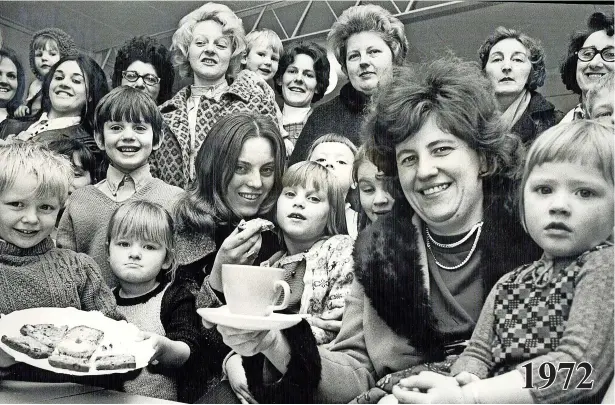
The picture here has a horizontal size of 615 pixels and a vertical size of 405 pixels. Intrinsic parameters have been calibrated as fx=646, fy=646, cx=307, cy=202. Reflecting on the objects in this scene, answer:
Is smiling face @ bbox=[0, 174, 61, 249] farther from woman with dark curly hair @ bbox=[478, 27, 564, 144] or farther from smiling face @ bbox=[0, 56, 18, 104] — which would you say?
woman with dark curly hair @ bbox=[478, 27, 564, 144]

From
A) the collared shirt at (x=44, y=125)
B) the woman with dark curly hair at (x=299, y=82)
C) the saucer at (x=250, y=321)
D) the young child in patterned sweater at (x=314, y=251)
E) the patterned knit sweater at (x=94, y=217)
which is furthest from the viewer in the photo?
the collared shirt at (x=44, y=125)

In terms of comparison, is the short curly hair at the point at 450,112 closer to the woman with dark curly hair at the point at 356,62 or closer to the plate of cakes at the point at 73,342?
the woman with dark curly hair at the point at 356,62

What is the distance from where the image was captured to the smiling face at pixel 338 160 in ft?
5.51

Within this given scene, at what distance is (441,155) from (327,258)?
1.28 feet

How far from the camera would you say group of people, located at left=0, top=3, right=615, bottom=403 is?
151 cm

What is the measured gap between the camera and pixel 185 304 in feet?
5.92

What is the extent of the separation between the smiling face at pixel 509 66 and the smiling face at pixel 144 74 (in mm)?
939

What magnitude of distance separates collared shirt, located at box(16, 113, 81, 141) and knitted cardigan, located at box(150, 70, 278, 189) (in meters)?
0.32

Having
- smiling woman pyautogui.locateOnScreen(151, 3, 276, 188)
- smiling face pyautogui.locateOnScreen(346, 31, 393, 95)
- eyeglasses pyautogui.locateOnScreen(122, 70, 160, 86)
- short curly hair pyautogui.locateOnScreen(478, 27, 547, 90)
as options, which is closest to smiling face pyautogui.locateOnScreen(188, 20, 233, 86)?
smiling woman pyautogui.locateOnScreen(151, 3, 276, 188)

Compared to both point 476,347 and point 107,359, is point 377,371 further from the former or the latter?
point 107,359

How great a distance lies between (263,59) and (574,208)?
0.91 m

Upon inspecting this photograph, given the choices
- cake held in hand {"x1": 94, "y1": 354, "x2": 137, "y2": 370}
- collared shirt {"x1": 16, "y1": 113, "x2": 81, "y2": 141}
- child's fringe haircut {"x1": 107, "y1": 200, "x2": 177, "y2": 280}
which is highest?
collared shirt {"x1": 16, "y1": 113, "x2": 81, "y2": 141}

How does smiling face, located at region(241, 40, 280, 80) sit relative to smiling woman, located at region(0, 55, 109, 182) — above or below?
above

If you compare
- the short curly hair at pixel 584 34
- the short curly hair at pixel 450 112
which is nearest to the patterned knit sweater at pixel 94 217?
the short curly hair at pixel 450 112
